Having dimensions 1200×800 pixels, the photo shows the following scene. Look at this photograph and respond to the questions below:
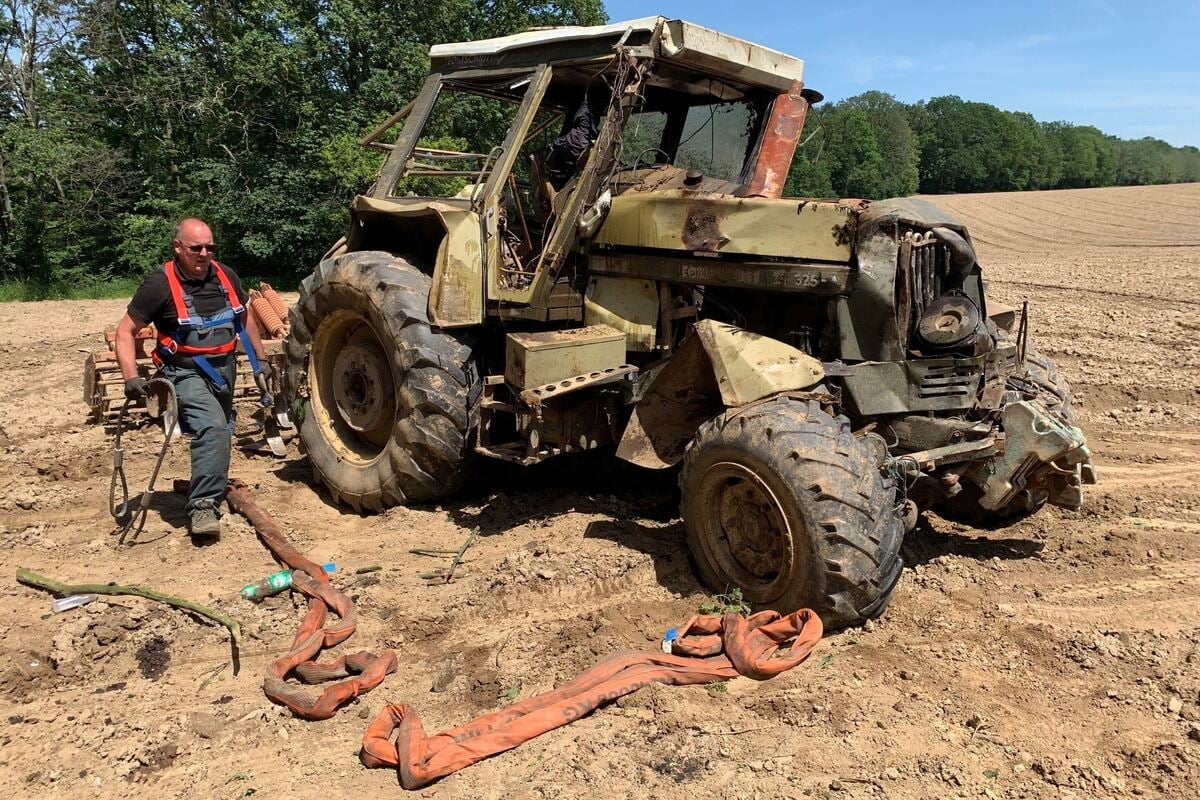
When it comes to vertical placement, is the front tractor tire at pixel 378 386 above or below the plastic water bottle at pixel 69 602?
above

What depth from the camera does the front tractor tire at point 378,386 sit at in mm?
4840

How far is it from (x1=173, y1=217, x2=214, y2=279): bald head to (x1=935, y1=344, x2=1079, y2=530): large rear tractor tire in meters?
4.35

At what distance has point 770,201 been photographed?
411cm

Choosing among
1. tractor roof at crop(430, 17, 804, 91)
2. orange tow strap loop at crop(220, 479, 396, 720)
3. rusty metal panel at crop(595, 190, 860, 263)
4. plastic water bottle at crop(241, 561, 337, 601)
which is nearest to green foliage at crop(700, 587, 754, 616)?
orange tow strap loop at crop(220, 479, 396, 720)

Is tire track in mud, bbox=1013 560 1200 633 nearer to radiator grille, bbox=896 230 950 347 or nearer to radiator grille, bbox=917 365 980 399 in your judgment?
radiator grille, bbox=917 365 980 399

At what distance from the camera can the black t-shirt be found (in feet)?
15.8

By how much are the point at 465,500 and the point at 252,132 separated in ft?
60.1

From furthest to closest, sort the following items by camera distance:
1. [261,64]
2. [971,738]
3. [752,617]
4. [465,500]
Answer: [261,64]
[465,500]
[752,617]
[971,738]

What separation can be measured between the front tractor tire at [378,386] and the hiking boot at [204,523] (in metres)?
0.81

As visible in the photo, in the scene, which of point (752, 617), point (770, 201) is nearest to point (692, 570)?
point (752, 617)

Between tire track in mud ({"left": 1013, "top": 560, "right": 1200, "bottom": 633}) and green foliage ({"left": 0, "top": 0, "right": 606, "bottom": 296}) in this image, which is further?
green foliage ({"left": 0, "top": 0, "right": 606, "bottom": 296})

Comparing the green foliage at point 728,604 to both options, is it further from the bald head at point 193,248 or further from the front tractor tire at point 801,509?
the bald head at point 193,248

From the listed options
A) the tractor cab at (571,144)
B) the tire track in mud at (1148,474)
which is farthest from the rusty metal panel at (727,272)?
the tire track in mud at (1148,474)

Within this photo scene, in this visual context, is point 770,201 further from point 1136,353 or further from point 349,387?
point 1136,353
